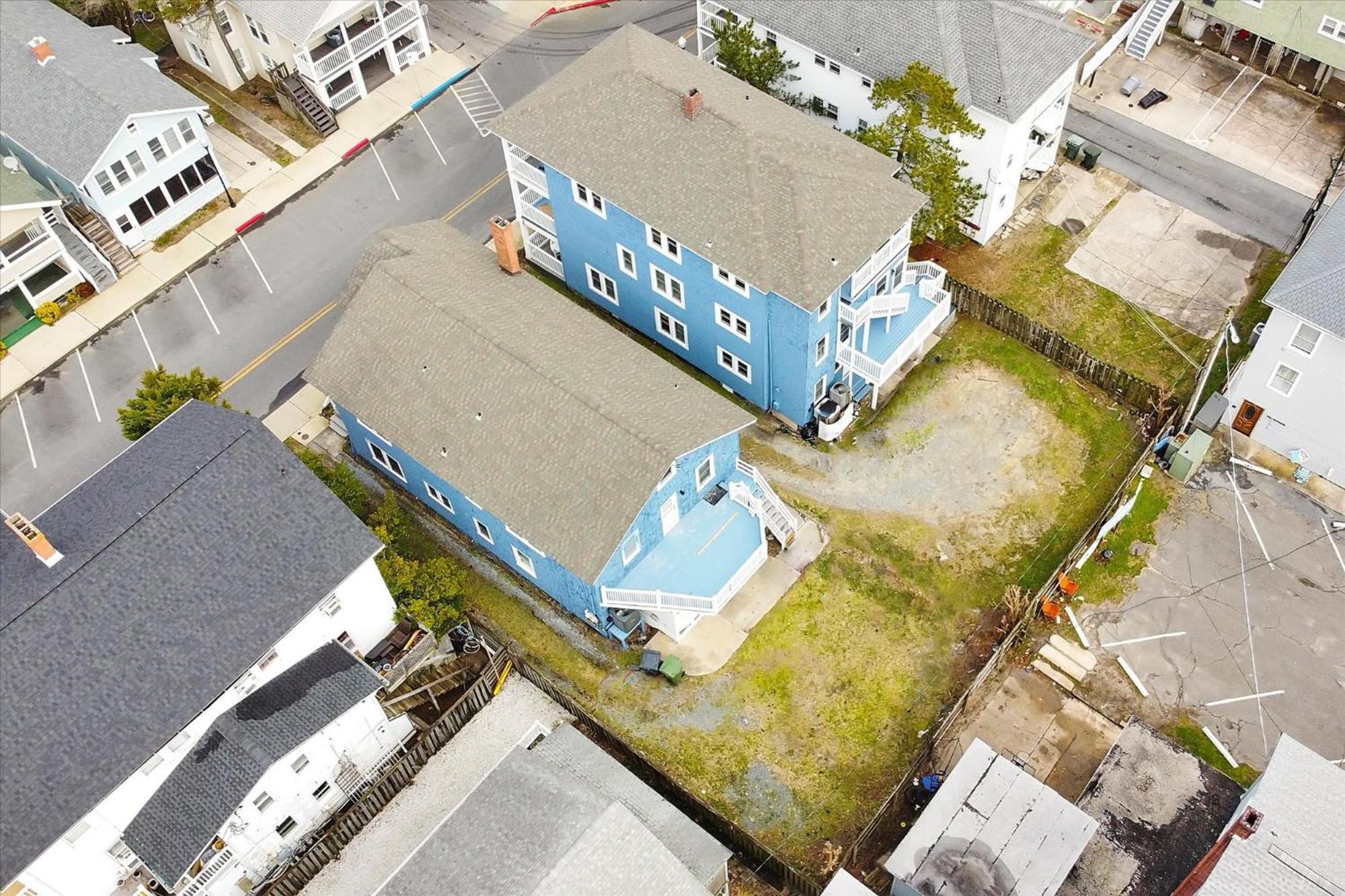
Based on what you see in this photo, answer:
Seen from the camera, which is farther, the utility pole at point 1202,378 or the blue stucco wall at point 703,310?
the utility pole at point 1202,378

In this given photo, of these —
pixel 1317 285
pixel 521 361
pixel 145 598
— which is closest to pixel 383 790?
pixel 145 598

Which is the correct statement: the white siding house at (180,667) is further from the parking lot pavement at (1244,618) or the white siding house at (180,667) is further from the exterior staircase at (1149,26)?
the exterior staircase at (1149,26)

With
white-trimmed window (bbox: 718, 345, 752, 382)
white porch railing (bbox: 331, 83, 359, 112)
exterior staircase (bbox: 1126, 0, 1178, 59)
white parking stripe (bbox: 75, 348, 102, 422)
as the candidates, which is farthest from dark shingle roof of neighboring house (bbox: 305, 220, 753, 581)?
exterior staircase (bbox: 1126, 0, 1178, 59)

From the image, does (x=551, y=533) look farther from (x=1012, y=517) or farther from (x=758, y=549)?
(x=1012, y=517)

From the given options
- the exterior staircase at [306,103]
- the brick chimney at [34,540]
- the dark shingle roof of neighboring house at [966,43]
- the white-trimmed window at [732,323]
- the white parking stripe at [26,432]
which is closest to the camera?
the brick chimney at [34,540]

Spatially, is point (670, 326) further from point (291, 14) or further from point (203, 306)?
point (291, 14)

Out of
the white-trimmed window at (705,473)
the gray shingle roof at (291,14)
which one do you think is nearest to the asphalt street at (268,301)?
the gray shingle roof at (291,14)
